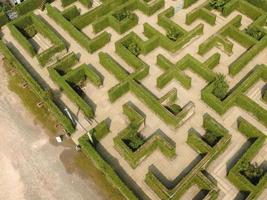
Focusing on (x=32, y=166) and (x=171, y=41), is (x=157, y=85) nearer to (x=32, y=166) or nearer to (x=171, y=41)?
(x=171, y=41)

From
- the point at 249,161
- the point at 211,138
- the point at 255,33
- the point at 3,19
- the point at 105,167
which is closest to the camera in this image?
the point at 105,167

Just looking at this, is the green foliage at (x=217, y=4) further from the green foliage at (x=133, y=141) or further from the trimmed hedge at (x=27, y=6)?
the trimmed hedge at (x=27, y=6)

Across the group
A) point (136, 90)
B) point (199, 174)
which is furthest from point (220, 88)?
point (199, 174)

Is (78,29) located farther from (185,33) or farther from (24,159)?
(24,159)

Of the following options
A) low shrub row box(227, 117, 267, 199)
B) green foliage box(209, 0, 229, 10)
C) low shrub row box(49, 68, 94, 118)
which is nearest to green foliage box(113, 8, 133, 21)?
green foliage box(209, 0, 229, 10)

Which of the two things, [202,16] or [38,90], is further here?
[202,16]

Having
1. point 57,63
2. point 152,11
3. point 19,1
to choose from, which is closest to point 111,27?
point 152,11
